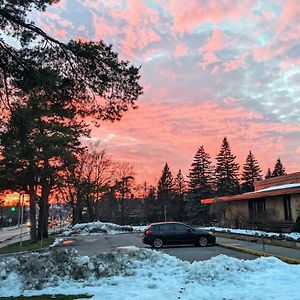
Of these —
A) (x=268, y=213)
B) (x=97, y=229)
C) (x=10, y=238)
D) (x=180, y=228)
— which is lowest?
(x=10, y=238)

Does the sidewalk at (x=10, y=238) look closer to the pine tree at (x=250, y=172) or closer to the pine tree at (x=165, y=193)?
the pine tree at (x=165, y=193)

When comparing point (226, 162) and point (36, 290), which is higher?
point (226, 162)

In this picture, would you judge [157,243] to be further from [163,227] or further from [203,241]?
[203,241]

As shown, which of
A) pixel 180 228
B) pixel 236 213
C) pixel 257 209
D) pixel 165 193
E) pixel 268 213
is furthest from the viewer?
pixel 165 193

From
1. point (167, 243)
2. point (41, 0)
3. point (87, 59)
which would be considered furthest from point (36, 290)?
point (167, 243)

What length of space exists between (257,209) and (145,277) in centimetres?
2874

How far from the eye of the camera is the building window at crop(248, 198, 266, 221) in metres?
37.8

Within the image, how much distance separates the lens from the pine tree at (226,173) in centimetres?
7451

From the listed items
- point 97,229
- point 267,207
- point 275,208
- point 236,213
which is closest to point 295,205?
point 275,208

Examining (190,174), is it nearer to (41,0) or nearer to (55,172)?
(55,172)

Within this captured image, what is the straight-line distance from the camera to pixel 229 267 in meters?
12.5

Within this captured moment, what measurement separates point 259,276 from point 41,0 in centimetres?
1014

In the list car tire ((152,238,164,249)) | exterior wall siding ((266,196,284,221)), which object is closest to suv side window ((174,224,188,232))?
car tire ((152,238,164,249))

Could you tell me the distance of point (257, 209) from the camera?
130 feet
